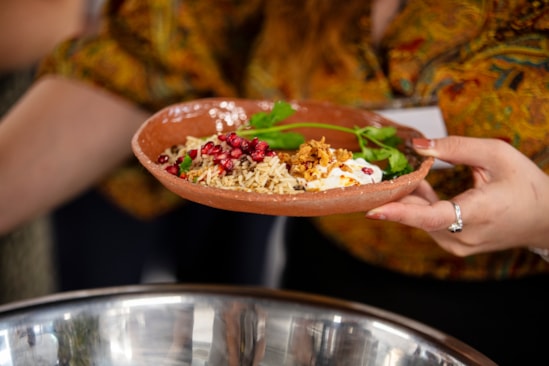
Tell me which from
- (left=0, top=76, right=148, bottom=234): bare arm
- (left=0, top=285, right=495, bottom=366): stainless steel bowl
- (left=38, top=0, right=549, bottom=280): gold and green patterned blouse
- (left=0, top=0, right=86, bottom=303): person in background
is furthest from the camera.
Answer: (left=0, top=0, right=86, bottom=303): person in background

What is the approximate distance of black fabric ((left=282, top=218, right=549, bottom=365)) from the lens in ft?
3.60

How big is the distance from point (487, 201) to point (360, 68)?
384 millimetres

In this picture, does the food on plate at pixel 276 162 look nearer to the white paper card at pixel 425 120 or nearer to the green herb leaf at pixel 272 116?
the green herb leaf at pixel 272 116

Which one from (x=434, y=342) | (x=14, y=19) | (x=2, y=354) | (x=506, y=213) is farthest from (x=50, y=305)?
(x=14, y=19)

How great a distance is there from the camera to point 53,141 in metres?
1.22

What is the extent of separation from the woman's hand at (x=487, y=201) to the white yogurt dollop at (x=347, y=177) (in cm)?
4

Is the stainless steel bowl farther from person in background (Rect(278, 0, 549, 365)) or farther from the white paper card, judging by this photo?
the white paper card

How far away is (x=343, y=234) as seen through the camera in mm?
1135

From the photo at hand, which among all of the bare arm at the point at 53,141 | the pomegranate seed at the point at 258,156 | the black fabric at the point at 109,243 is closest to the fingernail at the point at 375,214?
the pomegranate seed at the point at 258,156

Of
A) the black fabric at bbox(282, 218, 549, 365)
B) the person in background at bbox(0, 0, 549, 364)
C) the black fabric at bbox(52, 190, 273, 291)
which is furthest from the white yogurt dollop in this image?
the black fabric at bbox(52, 190, 273, 291)

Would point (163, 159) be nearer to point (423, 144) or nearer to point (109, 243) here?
point (423, 144)

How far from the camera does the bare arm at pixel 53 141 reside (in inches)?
47.5

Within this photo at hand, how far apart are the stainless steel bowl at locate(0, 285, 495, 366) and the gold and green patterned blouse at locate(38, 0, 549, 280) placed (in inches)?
12.3

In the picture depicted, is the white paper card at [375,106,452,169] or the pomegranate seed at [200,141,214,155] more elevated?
the pomegranate seed at [200,141,214,155]
